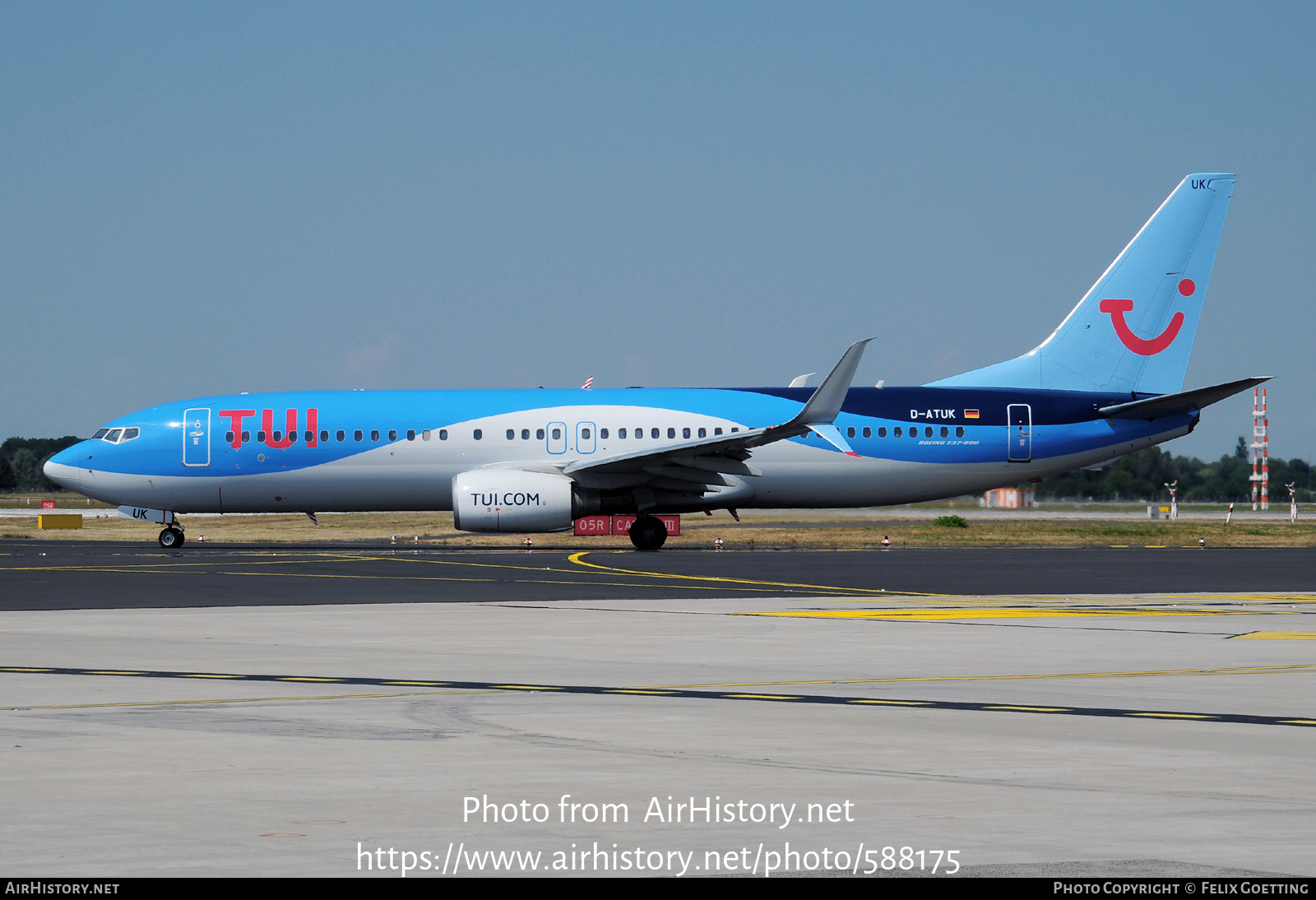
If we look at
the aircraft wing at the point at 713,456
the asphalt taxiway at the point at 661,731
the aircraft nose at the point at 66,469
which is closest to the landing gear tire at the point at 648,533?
the aircraft wing at the point at 713,456

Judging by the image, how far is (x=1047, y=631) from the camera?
18031 millimetres

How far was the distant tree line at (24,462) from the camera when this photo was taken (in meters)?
130

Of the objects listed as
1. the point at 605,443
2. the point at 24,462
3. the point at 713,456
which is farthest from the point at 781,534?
the point at 24,462

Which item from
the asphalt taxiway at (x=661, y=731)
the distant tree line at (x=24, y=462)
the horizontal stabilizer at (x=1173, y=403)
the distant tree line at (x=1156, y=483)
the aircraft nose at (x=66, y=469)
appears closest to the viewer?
the asphalt taxiway at (x=661, y=731)

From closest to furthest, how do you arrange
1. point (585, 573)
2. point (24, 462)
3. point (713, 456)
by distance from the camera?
point (585, 573) < point (713, 456) < point (24, 462)

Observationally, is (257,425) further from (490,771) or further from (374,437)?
(490,771)

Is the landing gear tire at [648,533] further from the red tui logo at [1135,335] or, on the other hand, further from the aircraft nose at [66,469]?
the aircraft nose at [66,469]

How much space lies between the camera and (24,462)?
151000 mm

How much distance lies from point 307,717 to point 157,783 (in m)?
2.72

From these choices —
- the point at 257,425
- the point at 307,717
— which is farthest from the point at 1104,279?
the point at 307,717

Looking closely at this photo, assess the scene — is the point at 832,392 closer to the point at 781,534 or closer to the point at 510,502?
the point at 510,502

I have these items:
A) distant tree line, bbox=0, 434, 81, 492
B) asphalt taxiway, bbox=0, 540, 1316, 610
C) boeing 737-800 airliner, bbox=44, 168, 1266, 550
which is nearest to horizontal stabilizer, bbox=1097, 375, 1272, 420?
boeing 737-800 airliner, bbox=44, 168, 1266, 550

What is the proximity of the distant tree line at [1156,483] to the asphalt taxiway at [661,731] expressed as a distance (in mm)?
57405

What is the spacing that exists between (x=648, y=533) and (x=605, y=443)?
2668 mm
